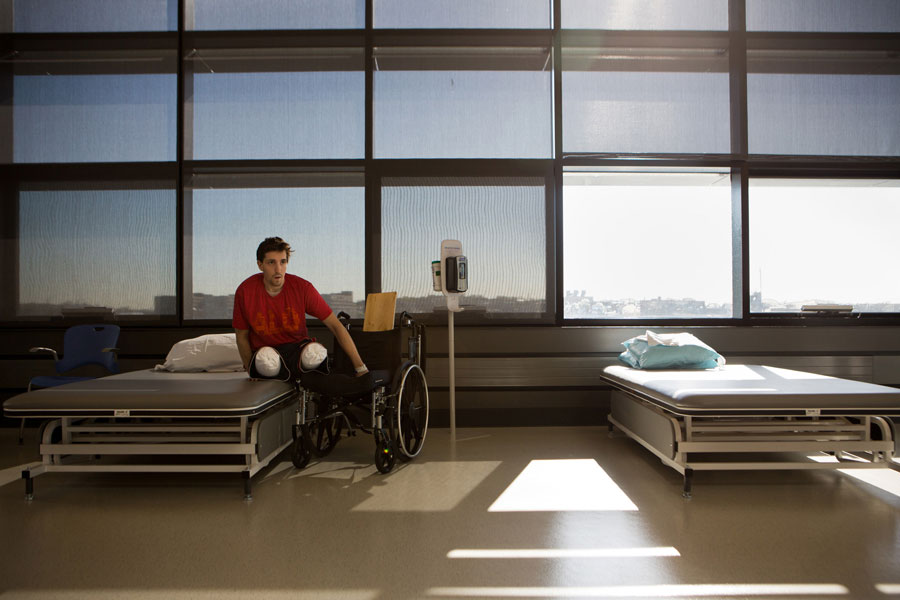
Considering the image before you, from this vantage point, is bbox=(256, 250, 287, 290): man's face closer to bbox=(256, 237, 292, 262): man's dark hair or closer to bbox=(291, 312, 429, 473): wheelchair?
bbox=(256, 237, 292, 262): man's dark hair

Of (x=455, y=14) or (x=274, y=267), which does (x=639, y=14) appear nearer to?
(x=455, y=14)

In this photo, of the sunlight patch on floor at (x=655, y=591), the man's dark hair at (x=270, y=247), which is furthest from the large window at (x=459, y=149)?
the sunlight patch on floor at (x=655, y=591)

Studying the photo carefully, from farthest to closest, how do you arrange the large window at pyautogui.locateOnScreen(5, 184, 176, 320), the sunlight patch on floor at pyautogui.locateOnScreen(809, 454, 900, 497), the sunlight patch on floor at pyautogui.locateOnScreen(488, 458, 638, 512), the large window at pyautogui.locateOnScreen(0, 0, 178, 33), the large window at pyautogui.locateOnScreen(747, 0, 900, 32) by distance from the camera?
1. the large window at pyautogui.locateOnScreen(747, 0, 900, 32)
2. the large window at pyautogui.locateOnScreen(0, 0, 178, 33)
3. the large window at pyautogui.locateOnScreen(5, 184, 176, 320)
4. the sunlight patch on floor at pyautogui.locateOnScreen(809, 454, 900, 497)
5. the sunlight patch on floor at pyautogui.locateOnScreen(488, 458, 638, 512)

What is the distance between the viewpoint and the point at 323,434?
3650 millimetres

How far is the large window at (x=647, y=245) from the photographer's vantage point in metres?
4.79

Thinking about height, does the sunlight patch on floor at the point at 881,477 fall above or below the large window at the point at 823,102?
below

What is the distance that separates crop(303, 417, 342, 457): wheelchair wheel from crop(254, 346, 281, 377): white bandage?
1.34ft

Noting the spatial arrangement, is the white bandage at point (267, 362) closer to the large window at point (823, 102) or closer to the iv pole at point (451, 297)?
A: the iv pole at point (451, 297)

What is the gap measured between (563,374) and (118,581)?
3.41m

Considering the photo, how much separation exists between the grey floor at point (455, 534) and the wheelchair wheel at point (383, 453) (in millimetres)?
68

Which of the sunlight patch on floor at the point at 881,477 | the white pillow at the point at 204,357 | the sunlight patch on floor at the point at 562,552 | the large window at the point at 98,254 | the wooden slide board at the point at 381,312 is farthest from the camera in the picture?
the large window at the point at 98,254

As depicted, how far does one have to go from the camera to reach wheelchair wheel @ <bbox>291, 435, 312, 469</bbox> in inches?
130

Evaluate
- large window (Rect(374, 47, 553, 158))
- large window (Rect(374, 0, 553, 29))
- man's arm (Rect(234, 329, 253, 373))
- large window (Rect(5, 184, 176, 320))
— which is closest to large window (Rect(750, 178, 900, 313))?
large window (Rect(374, 47, 553, 158))

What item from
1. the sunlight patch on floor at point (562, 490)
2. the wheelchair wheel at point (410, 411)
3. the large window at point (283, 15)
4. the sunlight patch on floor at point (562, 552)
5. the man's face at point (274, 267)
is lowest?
the sunlight patch on floor at point (562, 490)
